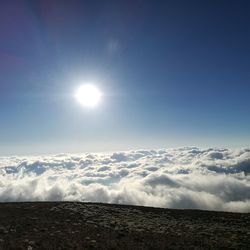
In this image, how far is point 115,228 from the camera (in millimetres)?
26469

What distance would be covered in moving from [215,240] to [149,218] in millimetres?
9150

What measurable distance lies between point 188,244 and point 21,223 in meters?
14.4

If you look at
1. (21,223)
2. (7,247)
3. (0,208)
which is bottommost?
(7,247)

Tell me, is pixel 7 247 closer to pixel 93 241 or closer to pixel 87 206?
pixel 93 241

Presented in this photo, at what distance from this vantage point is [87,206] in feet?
119

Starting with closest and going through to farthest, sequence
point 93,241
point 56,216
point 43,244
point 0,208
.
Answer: point 43,244 < point 93,241 < point 56,216 < point 0,208

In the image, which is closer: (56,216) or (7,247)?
(7,247)

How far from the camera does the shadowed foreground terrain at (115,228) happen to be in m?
21.5

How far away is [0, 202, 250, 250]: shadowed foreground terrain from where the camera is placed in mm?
21531

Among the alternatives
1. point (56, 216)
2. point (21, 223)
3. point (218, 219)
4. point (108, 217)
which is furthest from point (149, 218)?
point (21, 223)

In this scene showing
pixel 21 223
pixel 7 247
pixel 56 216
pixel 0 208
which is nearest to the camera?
pixel 7 247

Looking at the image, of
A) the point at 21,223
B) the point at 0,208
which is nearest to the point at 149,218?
the point at 21,223

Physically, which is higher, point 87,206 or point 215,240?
point 87,206

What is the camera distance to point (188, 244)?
23078mm
